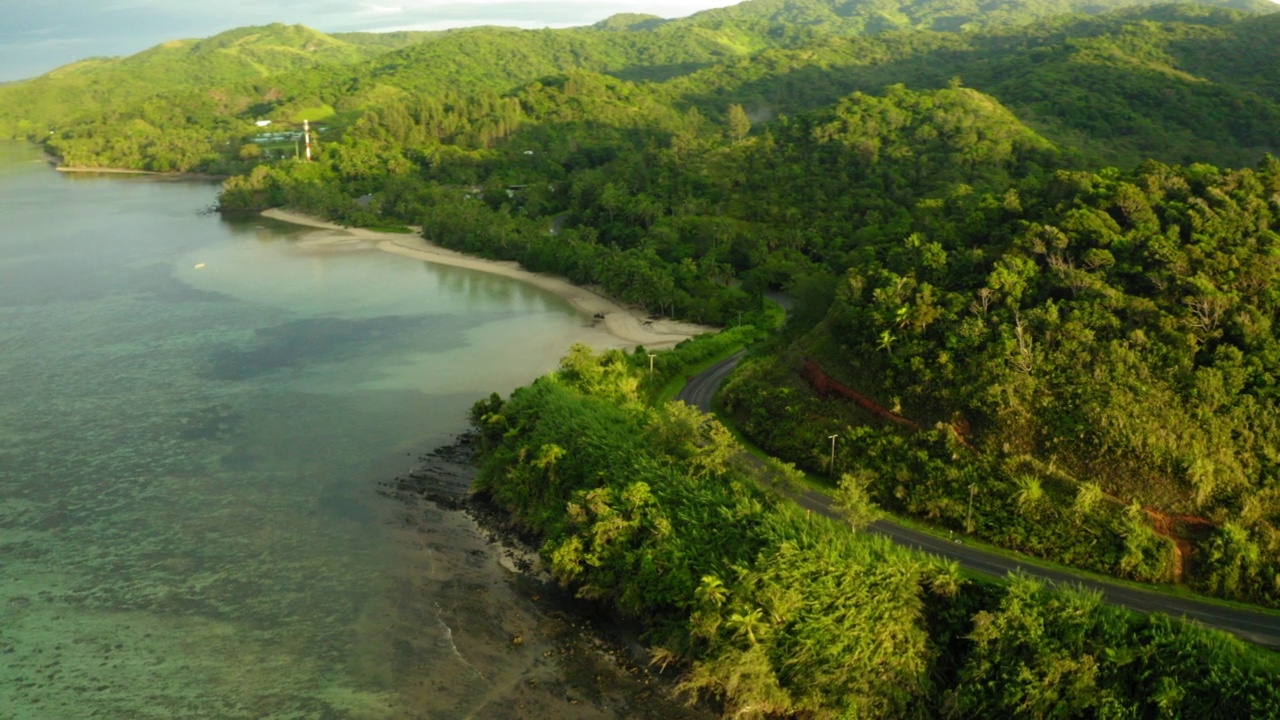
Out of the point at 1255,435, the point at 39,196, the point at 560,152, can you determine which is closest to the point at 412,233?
the point at 560,152

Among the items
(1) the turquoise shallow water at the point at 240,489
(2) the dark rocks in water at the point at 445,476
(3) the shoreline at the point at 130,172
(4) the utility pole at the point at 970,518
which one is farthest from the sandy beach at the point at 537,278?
(3) the shoreline at the point at 130,172

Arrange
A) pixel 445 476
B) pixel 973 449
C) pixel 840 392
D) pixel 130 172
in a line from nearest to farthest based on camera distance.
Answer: pixel 973 449, pixel 840 392, pixel 445 476, pixel 130 172

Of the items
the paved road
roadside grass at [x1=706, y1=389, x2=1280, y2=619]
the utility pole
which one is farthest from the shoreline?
the utility pole

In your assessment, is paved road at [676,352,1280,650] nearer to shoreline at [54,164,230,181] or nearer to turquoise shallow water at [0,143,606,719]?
turquoise shallow water at [0,143,606,719]

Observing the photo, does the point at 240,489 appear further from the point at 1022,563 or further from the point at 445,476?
the point at 1022,563

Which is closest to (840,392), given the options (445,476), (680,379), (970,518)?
(970,518)

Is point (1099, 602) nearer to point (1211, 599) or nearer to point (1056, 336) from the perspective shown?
point (1211, 599)
